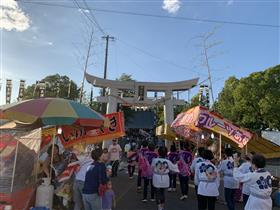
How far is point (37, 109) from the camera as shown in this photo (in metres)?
6.96

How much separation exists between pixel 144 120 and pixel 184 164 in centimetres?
3037

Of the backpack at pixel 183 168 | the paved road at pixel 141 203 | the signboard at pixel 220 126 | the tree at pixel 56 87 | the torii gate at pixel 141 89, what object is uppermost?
the tree at pixel 56 87

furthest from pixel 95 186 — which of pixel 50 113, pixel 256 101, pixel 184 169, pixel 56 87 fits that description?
pixel 56 87

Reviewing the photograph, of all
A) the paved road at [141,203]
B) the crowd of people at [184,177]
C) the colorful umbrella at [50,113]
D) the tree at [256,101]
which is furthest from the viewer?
the tree at [256,101]

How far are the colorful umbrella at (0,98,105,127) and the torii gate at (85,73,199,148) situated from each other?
19.6 m

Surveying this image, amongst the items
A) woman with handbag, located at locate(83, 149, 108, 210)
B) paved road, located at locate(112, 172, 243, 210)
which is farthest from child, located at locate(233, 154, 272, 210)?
paved road, located at locate(112, 172, 243, 210)

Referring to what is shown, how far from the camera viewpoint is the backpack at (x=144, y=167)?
10328 mm

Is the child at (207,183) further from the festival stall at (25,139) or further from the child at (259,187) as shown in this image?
the festival stall at (25,139)

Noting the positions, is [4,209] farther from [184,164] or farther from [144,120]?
[144,120]

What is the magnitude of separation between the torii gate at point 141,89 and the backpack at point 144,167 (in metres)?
16.4

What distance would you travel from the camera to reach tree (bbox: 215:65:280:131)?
34.2 m

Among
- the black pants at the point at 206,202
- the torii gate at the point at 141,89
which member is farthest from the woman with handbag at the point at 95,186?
the torii gate at the point at 141,89

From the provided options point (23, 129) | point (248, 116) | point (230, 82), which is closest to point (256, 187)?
point (23, 129)

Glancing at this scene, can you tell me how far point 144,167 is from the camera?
34.9ft
